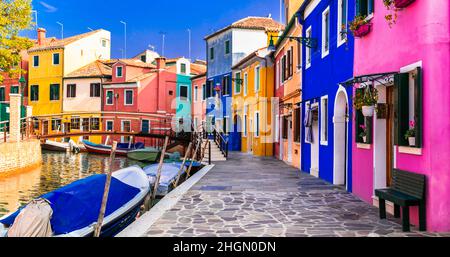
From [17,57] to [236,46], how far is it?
1612 cm

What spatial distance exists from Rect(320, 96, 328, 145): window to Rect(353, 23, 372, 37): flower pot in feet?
13.1

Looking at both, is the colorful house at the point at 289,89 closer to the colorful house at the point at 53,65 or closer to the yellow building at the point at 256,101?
the yellow building at the point at 256,101

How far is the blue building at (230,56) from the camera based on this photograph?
32.7 metres

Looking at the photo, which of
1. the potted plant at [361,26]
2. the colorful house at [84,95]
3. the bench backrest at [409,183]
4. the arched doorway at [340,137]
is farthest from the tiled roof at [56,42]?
the bench backrest at [409,183]

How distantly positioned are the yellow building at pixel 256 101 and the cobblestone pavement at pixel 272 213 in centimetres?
1327

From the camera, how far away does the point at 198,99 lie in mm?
40656

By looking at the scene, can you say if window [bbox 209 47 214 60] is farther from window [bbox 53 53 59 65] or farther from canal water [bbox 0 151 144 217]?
window [bbox 53 53 59 65]

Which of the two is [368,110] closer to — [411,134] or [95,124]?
[411,134]

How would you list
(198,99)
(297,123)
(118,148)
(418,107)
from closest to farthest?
(418,107) → (297,123) → (118,148) → (198,99)

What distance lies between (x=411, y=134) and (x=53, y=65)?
44.5 metres

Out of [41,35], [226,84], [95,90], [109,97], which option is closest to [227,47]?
[226,84]

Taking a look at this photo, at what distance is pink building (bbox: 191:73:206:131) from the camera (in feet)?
129

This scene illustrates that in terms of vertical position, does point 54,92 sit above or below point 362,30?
above

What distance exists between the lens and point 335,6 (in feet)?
40.1
